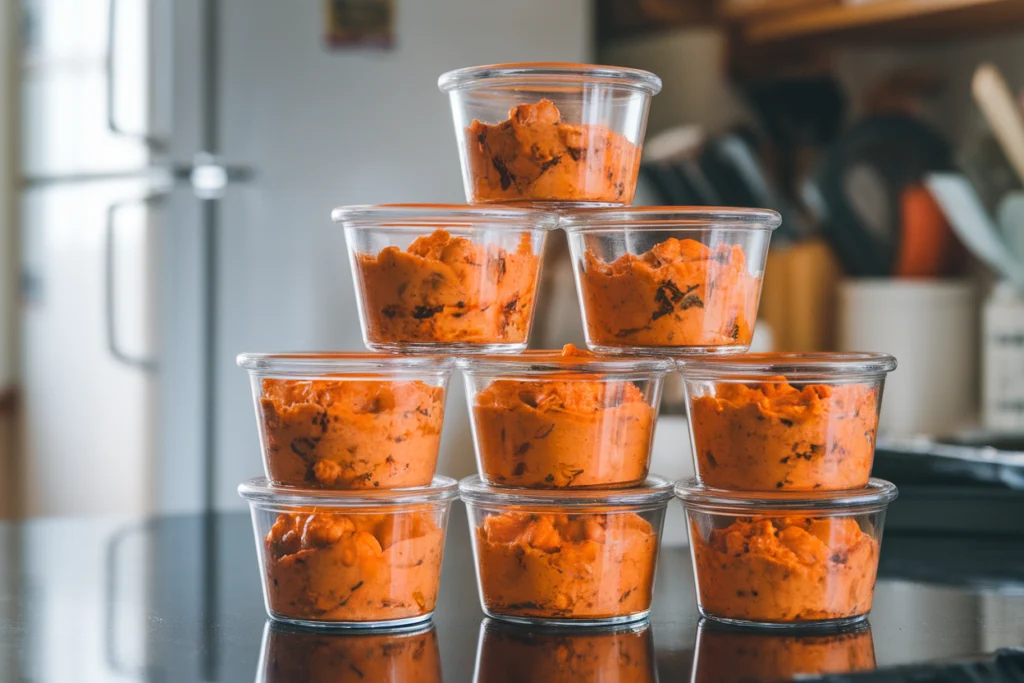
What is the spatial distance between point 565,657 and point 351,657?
15cm

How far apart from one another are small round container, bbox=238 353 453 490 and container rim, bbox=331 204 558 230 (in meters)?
0.13

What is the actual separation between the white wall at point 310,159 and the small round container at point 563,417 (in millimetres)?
1437

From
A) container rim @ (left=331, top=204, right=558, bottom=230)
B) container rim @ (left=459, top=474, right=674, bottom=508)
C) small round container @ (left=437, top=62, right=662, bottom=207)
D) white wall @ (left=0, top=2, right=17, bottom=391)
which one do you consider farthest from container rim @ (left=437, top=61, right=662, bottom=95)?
white wall @ (left=0, top=2, right=17, bottom=391)

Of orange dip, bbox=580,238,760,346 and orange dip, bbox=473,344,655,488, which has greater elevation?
orange dip, bbox=580,238,760,346

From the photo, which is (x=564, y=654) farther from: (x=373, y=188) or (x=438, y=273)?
(x=373, y=188)

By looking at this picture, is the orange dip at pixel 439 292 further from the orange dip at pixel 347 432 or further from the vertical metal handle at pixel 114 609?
the vertical metal handle at pixel 114 609

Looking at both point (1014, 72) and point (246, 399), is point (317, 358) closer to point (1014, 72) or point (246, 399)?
point (246, 399)

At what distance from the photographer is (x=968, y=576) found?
4.04 ft

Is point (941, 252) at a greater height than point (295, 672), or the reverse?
point (941, 252)

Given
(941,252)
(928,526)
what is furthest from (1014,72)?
(928,526)

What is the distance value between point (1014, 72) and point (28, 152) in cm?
204

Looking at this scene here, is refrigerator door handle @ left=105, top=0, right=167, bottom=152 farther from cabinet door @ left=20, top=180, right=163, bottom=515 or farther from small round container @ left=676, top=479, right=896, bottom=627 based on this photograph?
small round container @ left=676, top=479, right=896, bottom=627

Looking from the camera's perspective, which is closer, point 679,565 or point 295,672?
point 295,672

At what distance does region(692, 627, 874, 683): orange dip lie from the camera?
2.86ft
